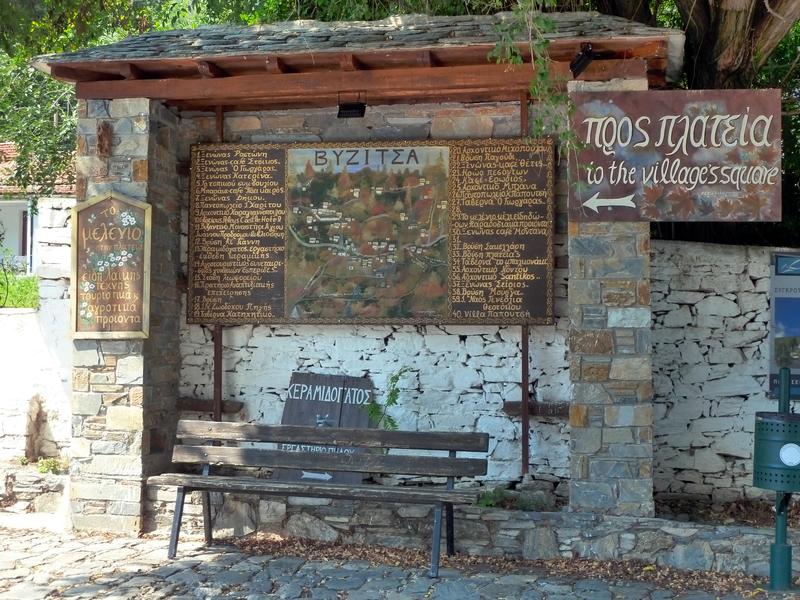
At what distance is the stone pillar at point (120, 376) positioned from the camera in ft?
21.3

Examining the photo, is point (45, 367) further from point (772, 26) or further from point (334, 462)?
point (772, 26)

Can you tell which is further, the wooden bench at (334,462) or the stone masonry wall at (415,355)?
the stone masonry wall at (415,355)

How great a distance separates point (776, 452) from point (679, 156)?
205cm

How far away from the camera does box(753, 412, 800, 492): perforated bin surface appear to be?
517 cm

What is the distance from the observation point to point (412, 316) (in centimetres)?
671

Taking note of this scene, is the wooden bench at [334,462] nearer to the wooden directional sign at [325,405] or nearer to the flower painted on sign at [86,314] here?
the wooden directional sign at [325,405]

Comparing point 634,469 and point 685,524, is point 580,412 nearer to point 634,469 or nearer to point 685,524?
point 634,469

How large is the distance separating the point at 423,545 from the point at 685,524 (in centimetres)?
176

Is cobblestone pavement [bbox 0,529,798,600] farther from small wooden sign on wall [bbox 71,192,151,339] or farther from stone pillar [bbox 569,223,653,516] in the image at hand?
small wooden sign on wall [bbox 71,192,151,339]

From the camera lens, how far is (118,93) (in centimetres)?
661

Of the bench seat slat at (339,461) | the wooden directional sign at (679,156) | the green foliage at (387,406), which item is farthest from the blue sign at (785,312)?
the green foliage at (387,406)

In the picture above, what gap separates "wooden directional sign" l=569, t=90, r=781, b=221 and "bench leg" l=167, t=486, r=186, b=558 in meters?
3.29

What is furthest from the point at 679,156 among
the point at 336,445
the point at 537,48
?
the point at 336,445

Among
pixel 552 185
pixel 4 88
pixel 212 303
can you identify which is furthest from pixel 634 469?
pixel 4 88
